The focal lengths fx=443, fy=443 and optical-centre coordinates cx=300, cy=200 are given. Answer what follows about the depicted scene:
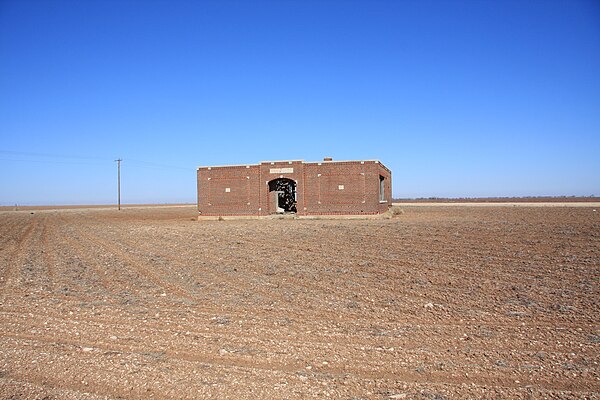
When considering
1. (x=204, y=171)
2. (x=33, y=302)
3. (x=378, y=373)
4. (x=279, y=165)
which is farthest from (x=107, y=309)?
(x=204, y=171)

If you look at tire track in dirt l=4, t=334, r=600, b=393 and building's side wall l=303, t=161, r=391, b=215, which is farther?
building's side wall l=303, t=161, r=391, b=215

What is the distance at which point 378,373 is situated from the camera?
18.2ft

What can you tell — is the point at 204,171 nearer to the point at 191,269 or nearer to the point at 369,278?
the point at 191,269

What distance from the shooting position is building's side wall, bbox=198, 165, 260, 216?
39.5 meters

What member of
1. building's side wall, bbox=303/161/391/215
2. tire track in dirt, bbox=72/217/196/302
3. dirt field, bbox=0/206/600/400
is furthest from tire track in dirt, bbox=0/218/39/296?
building's side wall, bbox=303/161/391/215

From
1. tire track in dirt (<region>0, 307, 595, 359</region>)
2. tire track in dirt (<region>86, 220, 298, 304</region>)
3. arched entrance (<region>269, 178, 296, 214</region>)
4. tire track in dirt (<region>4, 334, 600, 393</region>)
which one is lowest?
tire track in dirt (<region>4, 334, 600, 393</region>)

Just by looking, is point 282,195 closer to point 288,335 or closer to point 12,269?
point 12,269

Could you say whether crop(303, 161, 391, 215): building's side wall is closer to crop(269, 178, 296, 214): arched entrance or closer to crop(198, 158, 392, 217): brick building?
crop(198, 158, 392, 217): brick building

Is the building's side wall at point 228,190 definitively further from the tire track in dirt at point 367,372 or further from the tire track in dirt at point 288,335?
the tire track in dirt at point 367,372

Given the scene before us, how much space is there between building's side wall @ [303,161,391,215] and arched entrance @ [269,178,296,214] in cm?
303

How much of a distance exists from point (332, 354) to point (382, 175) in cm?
3577

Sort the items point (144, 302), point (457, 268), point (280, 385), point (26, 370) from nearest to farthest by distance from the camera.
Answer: point (280, 385) → point (26, 370) → point (144, 302) → point (457, 268)

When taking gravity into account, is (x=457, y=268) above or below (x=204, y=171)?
below

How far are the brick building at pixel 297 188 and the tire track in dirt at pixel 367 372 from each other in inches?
1244
